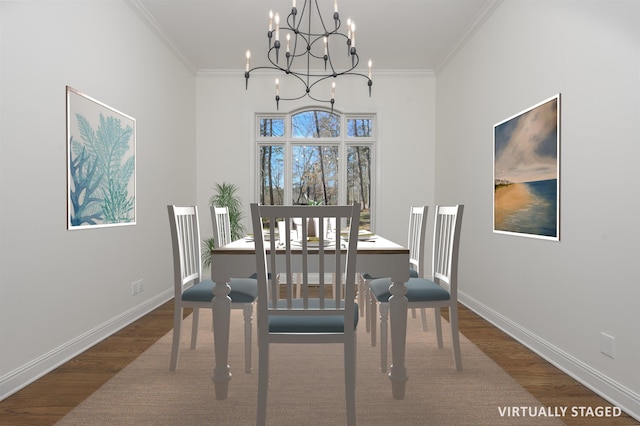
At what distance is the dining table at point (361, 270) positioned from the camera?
2.03 metres

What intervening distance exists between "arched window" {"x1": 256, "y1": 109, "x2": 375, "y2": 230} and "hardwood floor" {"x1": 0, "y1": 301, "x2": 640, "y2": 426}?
8.91 ft

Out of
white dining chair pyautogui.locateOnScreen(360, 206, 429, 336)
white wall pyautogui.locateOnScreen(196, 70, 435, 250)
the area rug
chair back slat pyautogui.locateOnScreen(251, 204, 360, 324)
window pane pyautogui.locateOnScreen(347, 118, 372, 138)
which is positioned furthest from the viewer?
window pane pyautogui.locateOnScreen(347, 118, 372, 138)

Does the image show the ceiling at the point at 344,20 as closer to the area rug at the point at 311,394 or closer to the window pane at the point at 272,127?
the window pane at the point at 272,127

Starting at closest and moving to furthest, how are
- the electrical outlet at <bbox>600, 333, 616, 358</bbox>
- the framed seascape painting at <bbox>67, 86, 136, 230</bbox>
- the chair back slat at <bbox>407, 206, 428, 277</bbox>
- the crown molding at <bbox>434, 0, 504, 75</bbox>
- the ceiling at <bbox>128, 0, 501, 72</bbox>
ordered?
the electrical outlet at <bbox>600, 333, 616, 358</bbox>, the framed seascape painting at <bbox>67, 86, 136, 230</bbox>, the chair back slat at <bbox>407, 206, 428, 277</bbox>, the crown molding at <bbox>434, 0, 504, 75</bbox>, the ceiling at <bbox>128, 0, 501, 72</bbox>

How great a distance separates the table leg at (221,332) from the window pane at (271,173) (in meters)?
3.66

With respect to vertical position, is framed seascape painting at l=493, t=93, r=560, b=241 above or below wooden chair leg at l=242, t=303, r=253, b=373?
above

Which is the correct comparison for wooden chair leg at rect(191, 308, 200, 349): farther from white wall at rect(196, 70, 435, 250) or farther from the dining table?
white wall at rect(196, 70, 435, 250)

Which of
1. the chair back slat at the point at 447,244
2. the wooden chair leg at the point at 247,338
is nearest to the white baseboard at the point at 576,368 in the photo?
the chair back slat at the point at 447,244

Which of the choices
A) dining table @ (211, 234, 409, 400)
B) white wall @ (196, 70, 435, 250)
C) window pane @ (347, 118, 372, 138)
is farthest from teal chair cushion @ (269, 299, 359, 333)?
window pane @ (347, 118, 372, 138)

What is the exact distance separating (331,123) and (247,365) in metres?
3.98

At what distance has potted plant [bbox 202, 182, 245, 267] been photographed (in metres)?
5.19

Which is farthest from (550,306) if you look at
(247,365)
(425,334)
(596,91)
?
(247,365)

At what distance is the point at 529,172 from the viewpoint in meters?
2.99

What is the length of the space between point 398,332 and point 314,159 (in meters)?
3.91
